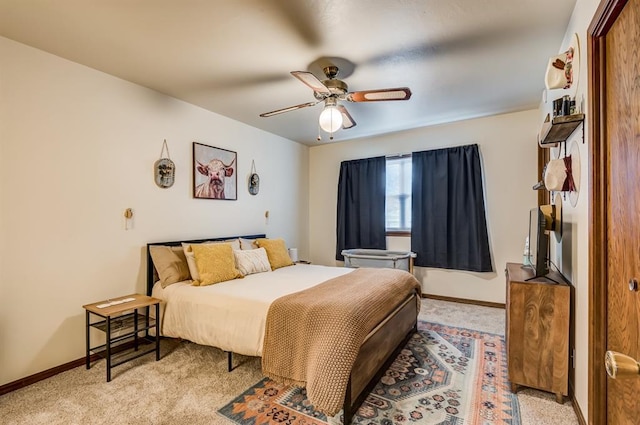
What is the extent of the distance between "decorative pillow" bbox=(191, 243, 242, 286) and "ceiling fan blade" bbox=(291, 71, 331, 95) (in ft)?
6.13

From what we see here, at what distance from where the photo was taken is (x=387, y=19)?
2115 mm

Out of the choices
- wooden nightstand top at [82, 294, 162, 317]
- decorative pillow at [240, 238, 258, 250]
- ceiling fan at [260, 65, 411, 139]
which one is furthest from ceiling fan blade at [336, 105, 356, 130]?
wooden nightstand top at [82, 294, 162, 317]

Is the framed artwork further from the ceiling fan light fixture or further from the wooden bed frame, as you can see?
the ceiling fan light fixture

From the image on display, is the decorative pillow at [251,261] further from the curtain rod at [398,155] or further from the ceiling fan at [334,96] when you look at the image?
the curtain rod at [398,155]

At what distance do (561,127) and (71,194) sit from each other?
3.78 meters

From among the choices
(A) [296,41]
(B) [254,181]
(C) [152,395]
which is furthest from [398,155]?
(C) [152,395]

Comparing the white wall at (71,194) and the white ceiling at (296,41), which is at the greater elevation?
the white ceiling at (296,41)

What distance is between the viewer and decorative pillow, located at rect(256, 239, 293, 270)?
12.7 feet

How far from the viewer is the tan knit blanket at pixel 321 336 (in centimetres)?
183

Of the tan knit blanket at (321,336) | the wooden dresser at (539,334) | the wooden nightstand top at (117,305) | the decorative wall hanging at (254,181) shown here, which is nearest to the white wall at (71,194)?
the wooden nightstand top at (117,305)

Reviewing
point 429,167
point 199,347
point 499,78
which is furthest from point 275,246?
point 499,78

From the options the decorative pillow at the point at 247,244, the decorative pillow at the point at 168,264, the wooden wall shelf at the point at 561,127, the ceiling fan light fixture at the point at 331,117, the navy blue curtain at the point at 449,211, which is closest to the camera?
the wooden wall shelf at the point at 561,127

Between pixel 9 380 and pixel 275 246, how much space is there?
2.58 meters

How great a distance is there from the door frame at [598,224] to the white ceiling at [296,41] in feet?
2.43
